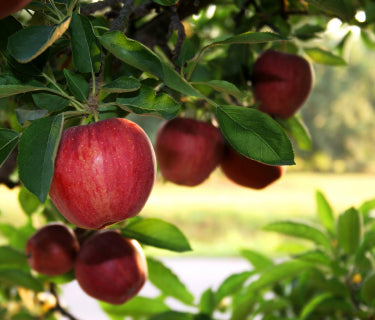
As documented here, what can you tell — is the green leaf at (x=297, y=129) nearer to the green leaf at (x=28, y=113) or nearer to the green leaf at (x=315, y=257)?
the green leaf at (x=315, y=257)

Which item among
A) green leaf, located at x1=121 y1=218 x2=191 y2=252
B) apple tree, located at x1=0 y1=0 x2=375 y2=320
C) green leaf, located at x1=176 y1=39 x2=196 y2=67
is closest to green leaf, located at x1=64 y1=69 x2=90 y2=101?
apple tree, located at x1=0 y1=0 x2=375 y2=320

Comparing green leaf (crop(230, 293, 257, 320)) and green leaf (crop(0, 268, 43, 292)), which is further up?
green leaf (crop(0, 268, 43, 292))

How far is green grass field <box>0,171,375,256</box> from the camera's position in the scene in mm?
5750

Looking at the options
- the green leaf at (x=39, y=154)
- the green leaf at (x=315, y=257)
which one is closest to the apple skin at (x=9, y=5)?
the green leaf at (x=39, y=154)

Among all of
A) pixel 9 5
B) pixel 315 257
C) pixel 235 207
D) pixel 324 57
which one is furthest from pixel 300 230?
pixel 235 207

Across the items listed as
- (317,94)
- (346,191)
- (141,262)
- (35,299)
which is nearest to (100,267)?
(141,262)

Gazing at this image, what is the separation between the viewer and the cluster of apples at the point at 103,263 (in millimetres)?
627

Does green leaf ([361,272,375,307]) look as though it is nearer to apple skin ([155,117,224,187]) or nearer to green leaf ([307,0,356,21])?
apple skin ([155,117,224,187])

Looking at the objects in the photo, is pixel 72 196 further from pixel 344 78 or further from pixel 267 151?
pixel 344 78

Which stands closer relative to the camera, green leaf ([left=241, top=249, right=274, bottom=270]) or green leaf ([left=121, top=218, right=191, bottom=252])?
green leaf ([left=121, top=218, right=191, bottom=252])

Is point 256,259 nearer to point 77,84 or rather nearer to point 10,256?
point 10,256

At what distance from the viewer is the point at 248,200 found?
764 centimetres

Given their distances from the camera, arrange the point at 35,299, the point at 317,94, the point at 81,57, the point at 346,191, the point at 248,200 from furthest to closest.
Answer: the point at 317,94, the point at 346,191, the point at 248,200, the point at 35,299, the point at 81,57

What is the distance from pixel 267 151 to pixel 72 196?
163mm
